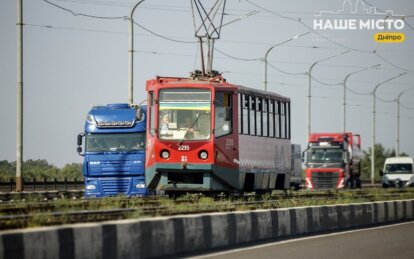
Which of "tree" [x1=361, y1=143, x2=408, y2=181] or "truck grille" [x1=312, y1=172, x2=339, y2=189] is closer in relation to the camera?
"truck grille" [x1=312, y1=172, x2=339, y2=189]

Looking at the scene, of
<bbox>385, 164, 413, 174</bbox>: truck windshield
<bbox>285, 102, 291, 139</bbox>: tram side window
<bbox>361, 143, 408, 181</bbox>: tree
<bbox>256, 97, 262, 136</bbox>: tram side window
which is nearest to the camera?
<bbox>256, 97, 262, 136</bbox>: tram side window

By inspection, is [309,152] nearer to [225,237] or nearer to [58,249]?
[225,237]

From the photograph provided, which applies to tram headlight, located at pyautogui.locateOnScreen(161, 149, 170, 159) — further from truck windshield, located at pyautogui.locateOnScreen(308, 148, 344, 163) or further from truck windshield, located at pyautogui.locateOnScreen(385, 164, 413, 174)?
truck windshield, located at pyautogui.locateOnScreen(385, 164, 413, 174)

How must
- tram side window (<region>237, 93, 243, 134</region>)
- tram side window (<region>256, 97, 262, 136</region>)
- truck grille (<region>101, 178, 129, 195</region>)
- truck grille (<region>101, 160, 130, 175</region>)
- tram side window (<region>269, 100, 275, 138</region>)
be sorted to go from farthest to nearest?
truck grille (<region>101, 160, 130, 175</region>), truck grille (<region>101, 178, 129, 195</region>), tram side window (<region>269, 100, 275, 138</region>), tram side window (<region>256, 97, 262, 136</region>), tram side window (<region>237, 93, 243, 134</region>)

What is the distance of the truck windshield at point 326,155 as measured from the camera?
216 ft

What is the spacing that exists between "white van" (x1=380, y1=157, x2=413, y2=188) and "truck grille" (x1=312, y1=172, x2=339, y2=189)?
10.1 m

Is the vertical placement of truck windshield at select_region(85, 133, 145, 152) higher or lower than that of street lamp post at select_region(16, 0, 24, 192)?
lower

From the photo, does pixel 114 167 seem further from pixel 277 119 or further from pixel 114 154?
pixel 277 119

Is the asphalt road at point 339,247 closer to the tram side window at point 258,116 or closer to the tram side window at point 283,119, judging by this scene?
the tram side window at point 258,116

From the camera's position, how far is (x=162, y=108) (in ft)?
100.0

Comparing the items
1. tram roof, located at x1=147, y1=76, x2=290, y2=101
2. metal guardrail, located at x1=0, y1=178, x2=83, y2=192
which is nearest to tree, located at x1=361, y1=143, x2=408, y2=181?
metal guardrail, located at x1=0, y1=178, x2=83, y2=192

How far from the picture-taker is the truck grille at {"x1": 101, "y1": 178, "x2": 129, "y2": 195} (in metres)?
35.6

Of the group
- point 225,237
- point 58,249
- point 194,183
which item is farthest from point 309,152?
point 58,249

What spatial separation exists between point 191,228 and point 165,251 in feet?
3.57
